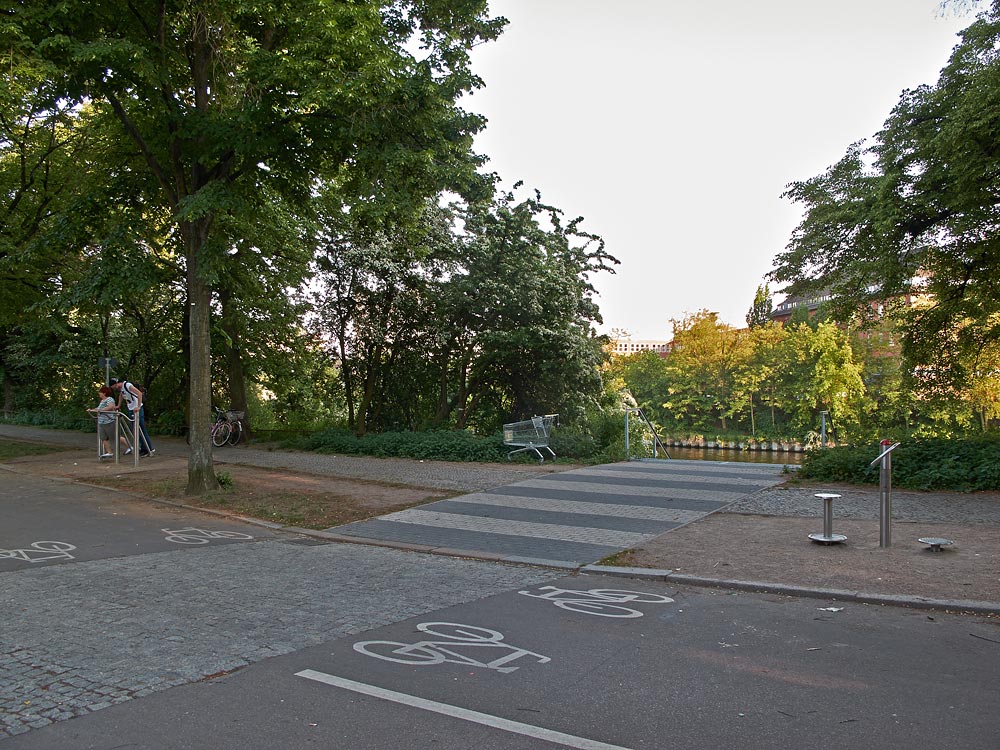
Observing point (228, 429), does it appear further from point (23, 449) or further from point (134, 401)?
point (23, 449)

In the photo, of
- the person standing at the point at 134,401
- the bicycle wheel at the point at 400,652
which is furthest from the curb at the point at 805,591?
the person standing at the point at 134,401

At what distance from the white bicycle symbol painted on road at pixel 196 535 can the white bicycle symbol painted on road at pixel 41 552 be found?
3.66ft

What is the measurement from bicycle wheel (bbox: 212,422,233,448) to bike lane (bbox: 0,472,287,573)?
683 centimetres

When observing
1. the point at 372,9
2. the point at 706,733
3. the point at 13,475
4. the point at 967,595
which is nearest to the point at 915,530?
the point at 967,595

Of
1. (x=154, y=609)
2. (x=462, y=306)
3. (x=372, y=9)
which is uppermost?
(x=372, y=9)

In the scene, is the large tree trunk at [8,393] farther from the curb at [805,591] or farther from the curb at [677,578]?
the curb at [805,591]

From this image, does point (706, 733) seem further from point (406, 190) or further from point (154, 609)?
point (406, 190)

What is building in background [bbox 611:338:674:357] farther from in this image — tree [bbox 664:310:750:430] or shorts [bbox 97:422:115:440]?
shorts [bbox 97:422:115:440]

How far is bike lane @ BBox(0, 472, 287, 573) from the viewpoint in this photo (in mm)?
8133

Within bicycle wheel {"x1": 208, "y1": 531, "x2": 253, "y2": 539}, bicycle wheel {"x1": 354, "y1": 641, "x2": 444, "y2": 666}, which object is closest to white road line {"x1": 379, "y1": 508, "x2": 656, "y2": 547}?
A: bicycle wheel {"x1": 208, "y1": 531, "x2": 253, "y2": 539}

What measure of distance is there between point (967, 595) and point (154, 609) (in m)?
6.57

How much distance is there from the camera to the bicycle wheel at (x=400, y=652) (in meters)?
4.82

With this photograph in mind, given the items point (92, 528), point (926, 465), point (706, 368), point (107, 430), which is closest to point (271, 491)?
point (92, 528)

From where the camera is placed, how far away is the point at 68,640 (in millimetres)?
5113
